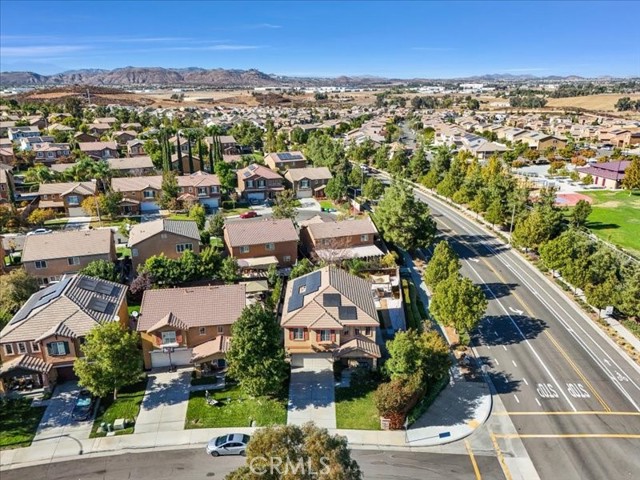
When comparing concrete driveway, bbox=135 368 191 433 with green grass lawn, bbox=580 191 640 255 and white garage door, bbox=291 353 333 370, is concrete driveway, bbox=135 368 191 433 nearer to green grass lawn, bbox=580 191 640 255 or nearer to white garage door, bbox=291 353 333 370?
white garage door, bbox=291 353 333 370

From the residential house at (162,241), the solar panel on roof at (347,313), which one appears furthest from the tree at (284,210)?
the solar panel on roof at (347,313)

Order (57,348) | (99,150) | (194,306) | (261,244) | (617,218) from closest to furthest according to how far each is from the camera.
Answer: (57,348)
(194,306)
(261,244)
(617,218)
(99,150)

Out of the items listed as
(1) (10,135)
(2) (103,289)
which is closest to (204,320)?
(2) (103,289)

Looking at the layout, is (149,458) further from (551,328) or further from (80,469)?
(551,328)

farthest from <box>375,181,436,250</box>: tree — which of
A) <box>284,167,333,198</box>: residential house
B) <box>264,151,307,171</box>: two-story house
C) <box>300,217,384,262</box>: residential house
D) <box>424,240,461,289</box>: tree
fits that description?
<box>264,151,307,171</box>: two-story house

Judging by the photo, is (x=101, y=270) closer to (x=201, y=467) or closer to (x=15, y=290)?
(x=15, y=290)

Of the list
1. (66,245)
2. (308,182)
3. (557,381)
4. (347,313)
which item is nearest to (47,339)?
(66,245)

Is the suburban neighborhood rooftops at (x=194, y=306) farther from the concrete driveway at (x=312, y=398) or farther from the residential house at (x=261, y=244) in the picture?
the residential house at (x=261, y=244)
